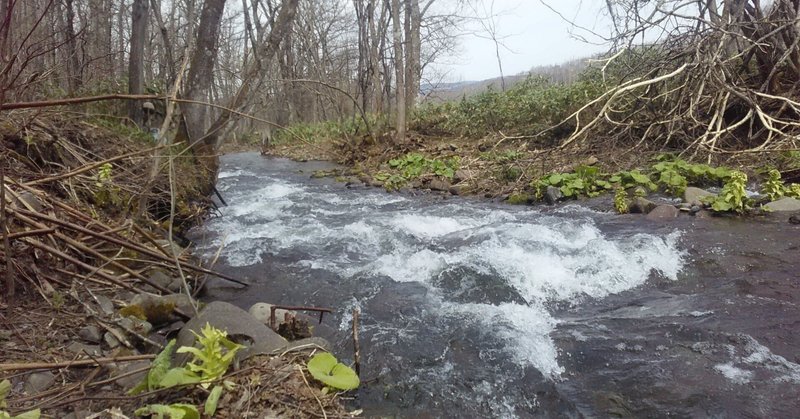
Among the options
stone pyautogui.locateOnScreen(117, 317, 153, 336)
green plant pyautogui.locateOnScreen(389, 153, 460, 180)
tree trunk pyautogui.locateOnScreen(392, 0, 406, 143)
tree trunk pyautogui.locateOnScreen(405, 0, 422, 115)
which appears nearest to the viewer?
stone pyautogui.locateOnScreen(117, 317, 153, 336)

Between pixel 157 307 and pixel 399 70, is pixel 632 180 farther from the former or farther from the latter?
pixel 399 70

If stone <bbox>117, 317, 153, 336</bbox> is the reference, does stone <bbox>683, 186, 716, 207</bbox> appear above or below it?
above

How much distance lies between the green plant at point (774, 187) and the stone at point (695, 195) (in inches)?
22.3

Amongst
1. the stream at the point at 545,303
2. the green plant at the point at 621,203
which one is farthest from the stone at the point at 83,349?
the green plant at the point at 621,203

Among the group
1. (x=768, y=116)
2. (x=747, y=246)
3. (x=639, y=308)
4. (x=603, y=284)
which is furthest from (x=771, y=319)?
(x=768, y=116)

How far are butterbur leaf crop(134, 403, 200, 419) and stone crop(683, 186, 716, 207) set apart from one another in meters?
6.02

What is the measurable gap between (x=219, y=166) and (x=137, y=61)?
213 cm

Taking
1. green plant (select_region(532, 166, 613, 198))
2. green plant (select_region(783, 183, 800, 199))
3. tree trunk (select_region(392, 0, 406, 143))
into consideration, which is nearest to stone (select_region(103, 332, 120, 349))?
green plant (select_region(532, 166, 613, 198))

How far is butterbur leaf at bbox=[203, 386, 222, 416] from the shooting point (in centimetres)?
187

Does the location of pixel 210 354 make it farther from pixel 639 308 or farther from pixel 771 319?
pixel 771 319

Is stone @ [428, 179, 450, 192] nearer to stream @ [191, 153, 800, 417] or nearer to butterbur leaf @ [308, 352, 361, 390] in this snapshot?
stream @ [191, 153, 800, 417]

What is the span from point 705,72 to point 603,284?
5.17 meters

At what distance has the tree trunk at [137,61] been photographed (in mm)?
7727

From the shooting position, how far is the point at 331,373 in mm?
2236
